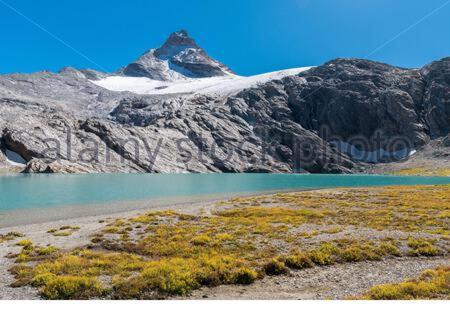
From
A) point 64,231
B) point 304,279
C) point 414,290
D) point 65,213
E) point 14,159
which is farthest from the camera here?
point 14,159

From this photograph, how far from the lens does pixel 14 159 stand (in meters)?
178

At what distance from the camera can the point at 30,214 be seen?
47.5m

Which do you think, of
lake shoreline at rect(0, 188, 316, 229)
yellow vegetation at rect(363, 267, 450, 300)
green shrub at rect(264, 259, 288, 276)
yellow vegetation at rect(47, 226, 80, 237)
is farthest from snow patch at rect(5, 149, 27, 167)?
yellow vegetation at rect(363, 267, 450, 300)

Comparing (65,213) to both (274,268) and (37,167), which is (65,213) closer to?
(274,268)

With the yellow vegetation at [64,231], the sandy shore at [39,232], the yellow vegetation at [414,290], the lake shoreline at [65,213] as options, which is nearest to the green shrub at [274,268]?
the yellow vegetation at [414,290]

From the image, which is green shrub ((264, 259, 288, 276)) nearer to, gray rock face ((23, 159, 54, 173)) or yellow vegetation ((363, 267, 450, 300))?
yellow vegetation ((363, 267, 450, 300))

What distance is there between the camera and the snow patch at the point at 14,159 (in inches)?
6909

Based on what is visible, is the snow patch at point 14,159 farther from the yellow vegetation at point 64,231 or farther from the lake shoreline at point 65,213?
the yellow vegetation at point 64,231

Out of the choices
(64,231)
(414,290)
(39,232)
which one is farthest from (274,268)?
(39,232)

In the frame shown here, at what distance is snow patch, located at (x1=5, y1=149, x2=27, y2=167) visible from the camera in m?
175

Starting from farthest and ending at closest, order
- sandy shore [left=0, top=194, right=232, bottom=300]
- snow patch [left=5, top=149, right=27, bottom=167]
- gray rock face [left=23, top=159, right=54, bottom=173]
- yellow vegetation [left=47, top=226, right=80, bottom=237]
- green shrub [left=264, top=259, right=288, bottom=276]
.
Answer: snow patch [left=5, top=149, right=27, bottom=167]
gray rock face [left=23, top=159, right=54, bottom=173]
yellow vegetation [left=47, top=226, right=80, bottom=237]
green shrub [left=264, top=259, right=288, bottom=276]
sandy shore [left=0, top=194, right=232, bottom=300]
